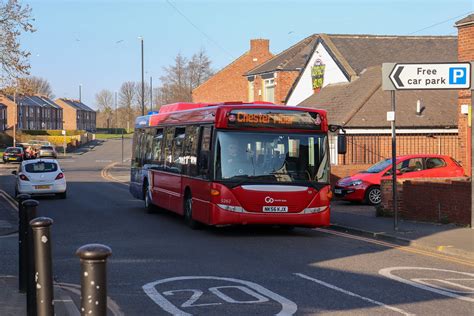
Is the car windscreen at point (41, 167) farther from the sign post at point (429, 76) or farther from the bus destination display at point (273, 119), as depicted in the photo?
the sign post at point (429, 76)

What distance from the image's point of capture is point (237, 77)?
221 feet

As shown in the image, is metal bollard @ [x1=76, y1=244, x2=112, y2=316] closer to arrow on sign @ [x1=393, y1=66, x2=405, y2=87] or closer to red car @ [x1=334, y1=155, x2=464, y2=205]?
arrow on sign @ [x1=393, y1=66, x2=405, y2=87]

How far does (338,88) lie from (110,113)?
467 feet

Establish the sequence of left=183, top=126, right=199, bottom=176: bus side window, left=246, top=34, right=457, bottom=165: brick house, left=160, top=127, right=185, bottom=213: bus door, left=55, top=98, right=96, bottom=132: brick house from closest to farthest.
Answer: left=183, top=126, right=199, bottom=176: bus side window < left=160, top=127, right=185, bottom=213: bus door < left=246, top=34, right=457, bottom=165: brick house < left=55, top=98, right=96, bottom=132: brick house

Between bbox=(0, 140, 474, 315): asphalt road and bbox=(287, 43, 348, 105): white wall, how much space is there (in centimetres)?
2291

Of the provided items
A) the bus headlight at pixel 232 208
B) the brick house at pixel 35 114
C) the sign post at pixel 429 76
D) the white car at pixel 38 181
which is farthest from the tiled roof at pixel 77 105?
the sign post at pixel 429 76

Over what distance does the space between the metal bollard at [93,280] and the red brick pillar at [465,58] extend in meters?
18.4

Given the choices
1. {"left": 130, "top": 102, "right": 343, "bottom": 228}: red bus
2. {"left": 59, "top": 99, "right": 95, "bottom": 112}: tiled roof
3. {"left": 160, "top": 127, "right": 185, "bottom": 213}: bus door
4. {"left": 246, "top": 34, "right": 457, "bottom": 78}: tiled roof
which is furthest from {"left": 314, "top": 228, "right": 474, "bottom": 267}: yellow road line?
{"left": 59, "top": 99, "right": 95, "bottom": 112}: tiled roof

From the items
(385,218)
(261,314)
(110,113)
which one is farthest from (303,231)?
(110,113)

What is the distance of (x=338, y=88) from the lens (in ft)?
123

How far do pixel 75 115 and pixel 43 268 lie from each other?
16333cm

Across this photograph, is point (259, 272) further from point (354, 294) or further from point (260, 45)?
point (260, 45)

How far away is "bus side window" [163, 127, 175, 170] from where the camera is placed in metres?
19.1

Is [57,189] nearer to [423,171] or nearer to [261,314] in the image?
[423,171]
